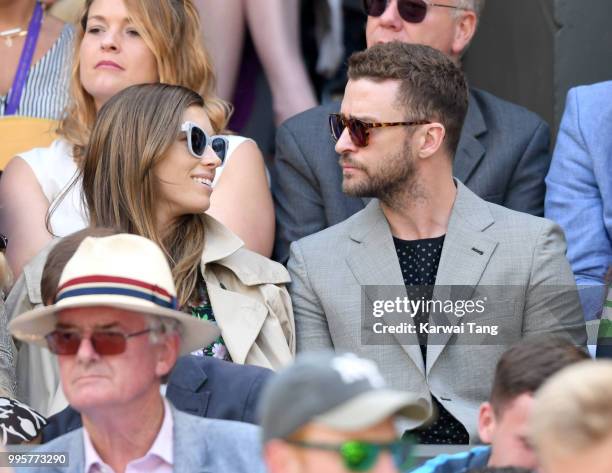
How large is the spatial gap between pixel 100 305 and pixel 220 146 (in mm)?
1796

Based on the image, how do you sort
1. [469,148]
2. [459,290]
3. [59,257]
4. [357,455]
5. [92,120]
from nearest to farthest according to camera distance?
1. [357,455]
2. [59,257]
3. [459,290]
4. [469,148]
5. [92,120]

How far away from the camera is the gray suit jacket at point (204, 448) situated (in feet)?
11.2

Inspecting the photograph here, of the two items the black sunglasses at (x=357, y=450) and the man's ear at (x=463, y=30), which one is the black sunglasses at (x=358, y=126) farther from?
the black sunglasses at (x=357, y=450)

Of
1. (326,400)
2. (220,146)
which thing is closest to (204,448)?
(326,400)

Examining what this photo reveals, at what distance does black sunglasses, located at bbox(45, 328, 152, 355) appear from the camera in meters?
3.37

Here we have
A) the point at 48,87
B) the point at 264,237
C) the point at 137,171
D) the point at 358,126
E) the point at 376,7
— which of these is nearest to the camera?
the point at 137,171

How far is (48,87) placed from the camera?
6086 mm

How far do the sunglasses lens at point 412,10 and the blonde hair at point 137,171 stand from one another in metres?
1.41

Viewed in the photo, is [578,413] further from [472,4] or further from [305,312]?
[472,4]

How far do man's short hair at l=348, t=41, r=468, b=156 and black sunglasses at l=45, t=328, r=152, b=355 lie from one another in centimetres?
215

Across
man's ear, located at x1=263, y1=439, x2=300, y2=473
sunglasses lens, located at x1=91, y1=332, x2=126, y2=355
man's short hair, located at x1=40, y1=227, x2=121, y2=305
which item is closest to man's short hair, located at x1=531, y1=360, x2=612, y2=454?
man's ear, located at x1=263, y1=439, x2=300, y2=473

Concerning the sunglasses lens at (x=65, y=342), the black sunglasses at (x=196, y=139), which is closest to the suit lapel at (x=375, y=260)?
the black sunglasses at (x=196, y=139)

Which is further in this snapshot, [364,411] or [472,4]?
[472,4]

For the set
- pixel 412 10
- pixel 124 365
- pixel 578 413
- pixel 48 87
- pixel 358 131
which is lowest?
pixel 124 365
